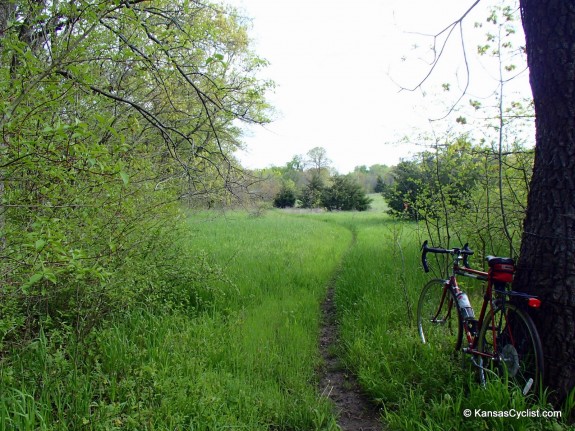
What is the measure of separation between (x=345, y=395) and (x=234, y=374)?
1.17 meters

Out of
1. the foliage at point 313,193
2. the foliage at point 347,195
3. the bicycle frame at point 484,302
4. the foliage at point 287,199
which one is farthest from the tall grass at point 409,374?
the foliage at point 287,199

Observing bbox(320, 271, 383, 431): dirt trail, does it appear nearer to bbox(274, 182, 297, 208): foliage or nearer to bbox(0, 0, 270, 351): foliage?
bbox(0, 0, 270, 351): foliage

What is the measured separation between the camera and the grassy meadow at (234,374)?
258cm

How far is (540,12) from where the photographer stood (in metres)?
2.76

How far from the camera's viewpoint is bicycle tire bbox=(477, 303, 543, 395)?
8.29 ft

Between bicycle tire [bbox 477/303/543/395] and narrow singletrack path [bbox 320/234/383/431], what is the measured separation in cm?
106

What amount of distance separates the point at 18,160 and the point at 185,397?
2193 millimetres

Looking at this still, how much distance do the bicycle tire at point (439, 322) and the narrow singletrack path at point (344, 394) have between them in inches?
38.3

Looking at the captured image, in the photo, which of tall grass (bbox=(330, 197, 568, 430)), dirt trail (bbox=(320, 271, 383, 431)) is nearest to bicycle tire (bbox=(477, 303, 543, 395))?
tall grass (bbox=(330, 197, 568, 430))

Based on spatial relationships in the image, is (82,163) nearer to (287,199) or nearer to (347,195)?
(347,195)

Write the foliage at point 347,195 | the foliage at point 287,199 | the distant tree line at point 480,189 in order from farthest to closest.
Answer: the foliage at point 287,199 < the foliage at point 347,195 < the distant tree line at point 480,189

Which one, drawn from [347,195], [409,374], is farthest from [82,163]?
[347,195]

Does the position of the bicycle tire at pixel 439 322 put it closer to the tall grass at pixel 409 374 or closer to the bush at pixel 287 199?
the tall grass at pixel 409 374

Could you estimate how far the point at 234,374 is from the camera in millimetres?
3557
